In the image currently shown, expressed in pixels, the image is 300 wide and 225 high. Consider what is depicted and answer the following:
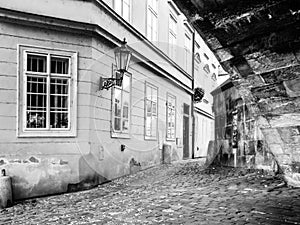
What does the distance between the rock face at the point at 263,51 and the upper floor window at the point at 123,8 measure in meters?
6.80

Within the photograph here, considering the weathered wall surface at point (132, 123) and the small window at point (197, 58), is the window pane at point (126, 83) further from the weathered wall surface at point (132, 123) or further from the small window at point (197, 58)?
the small window at point (197, 58)

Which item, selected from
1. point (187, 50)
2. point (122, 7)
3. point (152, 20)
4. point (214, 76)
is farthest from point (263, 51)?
point (214, 76)

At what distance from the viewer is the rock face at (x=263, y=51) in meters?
3.27

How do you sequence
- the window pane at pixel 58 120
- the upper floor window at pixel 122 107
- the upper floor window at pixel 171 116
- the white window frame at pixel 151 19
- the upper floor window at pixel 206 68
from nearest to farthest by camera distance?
the window pane at pixel 58 120 → the upper floor window at pixel 122 107 → the white window frame at pixel 151 19 → the upper floor window at pixel 171 116 → the upper floor window at pixel 206 68

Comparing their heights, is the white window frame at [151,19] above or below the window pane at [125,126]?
above

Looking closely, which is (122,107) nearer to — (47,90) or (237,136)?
(47,90)

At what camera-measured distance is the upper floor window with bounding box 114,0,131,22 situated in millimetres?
10633

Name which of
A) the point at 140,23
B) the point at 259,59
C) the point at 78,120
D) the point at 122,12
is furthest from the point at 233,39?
the point at 140,23

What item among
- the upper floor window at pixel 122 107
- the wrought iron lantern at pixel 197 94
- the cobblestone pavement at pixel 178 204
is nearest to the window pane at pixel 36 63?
the upper floor window at pixel 122 107

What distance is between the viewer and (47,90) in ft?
28.0

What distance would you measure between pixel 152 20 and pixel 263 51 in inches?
417

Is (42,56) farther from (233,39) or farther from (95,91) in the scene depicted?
(233,39)

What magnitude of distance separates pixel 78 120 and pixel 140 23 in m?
4.99

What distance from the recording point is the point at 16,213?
659 cm
